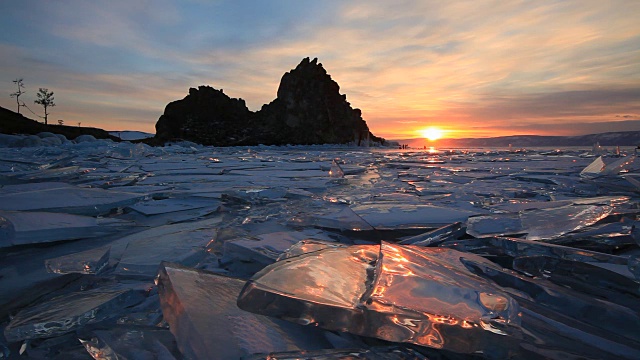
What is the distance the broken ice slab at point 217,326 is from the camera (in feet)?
1.70

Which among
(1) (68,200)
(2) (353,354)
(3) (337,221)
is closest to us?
(2) (353,354)

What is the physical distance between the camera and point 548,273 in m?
0.90

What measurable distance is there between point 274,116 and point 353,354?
2357 inches

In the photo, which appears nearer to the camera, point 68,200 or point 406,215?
point 406,215

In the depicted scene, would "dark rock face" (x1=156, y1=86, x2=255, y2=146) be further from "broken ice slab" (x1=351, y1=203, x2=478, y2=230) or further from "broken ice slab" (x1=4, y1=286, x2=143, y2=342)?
"broken ice slab" (x1=4, y1=286, x2=143, y2=342)

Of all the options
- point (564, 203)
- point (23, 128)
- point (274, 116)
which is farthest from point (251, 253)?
point (274, 116)

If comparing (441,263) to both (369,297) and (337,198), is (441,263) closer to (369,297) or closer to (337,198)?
(369,297)

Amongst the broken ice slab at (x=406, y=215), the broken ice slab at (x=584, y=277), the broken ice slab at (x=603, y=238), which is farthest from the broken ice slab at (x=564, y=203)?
the broken ice slab at (x=584, y=277)

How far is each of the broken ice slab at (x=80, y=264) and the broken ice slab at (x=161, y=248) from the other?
0.05 meters

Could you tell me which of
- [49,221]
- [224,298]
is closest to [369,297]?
[224,298]

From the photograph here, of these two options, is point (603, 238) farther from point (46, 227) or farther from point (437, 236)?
point (46, 227)

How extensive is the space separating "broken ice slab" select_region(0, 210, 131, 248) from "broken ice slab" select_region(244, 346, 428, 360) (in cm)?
123

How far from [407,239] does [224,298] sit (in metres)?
0.79

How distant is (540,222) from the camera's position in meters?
1.27
